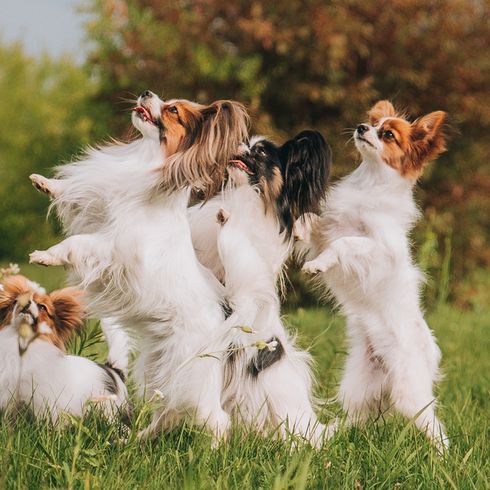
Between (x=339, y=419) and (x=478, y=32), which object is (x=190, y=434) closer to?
(x=339, y=419)

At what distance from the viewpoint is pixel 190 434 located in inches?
139

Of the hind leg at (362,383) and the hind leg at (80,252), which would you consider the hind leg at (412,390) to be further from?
the hind leg at (80,252)

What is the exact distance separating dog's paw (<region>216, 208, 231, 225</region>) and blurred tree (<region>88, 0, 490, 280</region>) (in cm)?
765

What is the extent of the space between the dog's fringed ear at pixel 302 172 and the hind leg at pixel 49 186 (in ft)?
3.53

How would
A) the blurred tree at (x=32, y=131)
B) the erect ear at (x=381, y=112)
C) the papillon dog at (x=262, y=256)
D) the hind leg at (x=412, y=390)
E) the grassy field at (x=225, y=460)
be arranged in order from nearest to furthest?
the grassy field at (x=225, y=460) < the papillon dog at (x=262, y=256) < the hind leg at (x=412, y=390) < the erect ear at (x=381, y=112) < the blurred tree at (x=32, y=131)

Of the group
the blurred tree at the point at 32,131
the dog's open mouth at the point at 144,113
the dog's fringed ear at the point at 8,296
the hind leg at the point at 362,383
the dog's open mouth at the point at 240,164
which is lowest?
the blurred tree at the point at 32,131

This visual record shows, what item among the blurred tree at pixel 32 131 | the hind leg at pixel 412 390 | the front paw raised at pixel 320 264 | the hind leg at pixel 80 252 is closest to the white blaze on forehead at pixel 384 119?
the front paw raised at pixel 320 264

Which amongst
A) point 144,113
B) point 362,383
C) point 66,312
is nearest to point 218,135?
point 144,113

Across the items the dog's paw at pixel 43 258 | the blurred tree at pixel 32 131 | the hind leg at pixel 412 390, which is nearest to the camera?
the dog's paw at pixel 43 258

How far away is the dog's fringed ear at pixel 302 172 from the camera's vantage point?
3867 millimetres

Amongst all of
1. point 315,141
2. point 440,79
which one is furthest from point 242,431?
point 440,79

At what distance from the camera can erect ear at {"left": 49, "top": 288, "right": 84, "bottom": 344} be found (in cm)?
389

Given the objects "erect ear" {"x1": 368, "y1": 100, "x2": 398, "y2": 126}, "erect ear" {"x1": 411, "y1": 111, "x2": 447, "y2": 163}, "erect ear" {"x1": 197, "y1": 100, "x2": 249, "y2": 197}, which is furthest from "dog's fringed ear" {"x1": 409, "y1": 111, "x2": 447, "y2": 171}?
"erect ear" {"x1": 197, "y1": 100, "x2": 249, "y2": 197}

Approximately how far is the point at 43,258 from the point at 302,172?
1.32 meters
